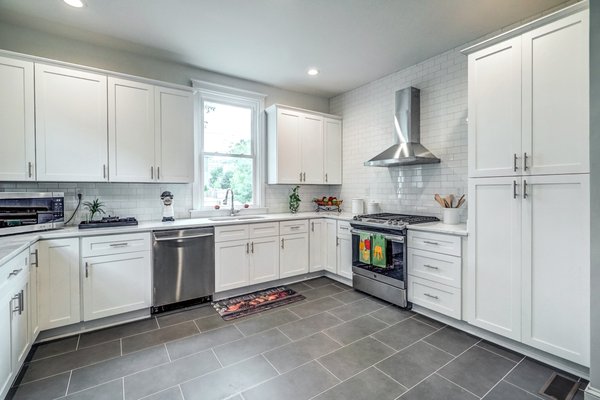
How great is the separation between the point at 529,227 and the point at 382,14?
7.26 ft

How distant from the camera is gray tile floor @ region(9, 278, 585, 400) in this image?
1.91m

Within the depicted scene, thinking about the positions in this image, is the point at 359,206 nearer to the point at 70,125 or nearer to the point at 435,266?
the point at 435,266

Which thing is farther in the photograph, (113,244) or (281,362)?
(113,244)

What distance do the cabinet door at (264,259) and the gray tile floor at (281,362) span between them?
2.41 feet

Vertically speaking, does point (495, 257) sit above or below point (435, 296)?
above

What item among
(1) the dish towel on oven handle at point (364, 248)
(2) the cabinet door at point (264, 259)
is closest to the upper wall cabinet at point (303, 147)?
(2) the cabinet door at point (264, 259)

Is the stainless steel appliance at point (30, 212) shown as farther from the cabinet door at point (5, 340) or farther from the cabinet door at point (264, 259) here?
the cabinet door at point (264, 259)

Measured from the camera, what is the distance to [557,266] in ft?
6.95

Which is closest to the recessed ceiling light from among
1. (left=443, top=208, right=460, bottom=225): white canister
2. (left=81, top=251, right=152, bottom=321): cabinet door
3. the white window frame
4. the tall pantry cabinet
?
the white window frame

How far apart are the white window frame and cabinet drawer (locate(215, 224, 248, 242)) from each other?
2.22 feet

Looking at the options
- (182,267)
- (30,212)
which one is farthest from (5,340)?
(182,267)

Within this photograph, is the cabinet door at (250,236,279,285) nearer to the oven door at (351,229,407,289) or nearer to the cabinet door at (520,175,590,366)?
the oven door at (351,229,407,289)

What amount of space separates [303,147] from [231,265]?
6.84 ft

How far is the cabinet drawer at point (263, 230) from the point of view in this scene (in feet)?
12.0
